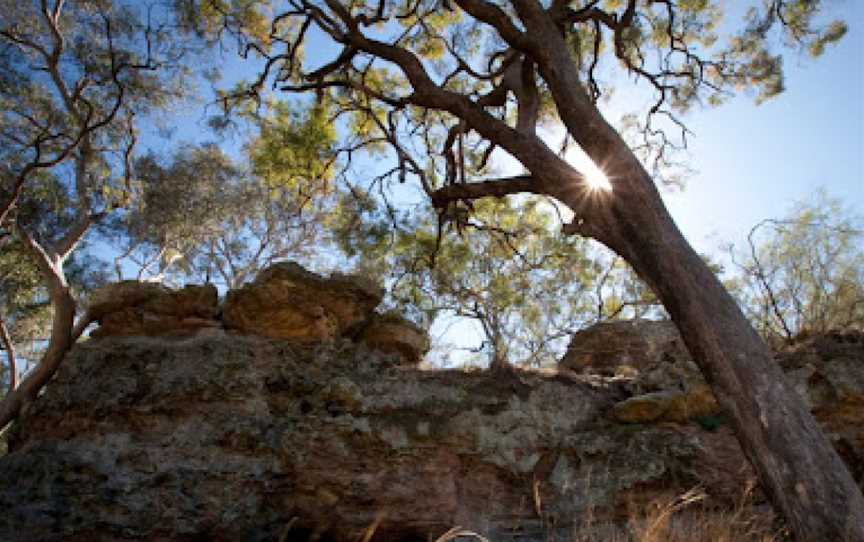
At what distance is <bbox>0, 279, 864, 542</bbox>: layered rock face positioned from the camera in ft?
15.9

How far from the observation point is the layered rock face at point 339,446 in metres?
4.86

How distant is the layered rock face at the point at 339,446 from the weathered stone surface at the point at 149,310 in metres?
0.27

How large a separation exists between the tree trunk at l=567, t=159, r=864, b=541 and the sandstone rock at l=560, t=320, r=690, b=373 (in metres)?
3.63

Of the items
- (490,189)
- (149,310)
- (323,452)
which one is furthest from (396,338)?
(149,310)

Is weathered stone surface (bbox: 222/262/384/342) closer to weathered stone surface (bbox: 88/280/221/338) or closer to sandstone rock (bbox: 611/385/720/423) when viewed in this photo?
weathered stone surface (bbox: 88/280/221/338)

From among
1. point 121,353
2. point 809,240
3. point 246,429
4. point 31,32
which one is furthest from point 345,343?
point 809,240

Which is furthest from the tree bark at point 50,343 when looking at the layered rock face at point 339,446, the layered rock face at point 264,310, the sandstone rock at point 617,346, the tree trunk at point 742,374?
the tree trunk at point 742,374

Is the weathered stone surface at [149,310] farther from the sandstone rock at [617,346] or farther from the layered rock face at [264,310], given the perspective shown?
the sandstone rock at [617,346]

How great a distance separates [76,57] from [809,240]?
1389 centimetres

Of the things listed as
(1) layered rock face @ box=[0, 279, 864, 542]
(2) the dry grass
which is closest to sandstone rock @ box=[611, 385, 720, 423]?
(1) layered rock face @ box=[0, 279, 864, 542]

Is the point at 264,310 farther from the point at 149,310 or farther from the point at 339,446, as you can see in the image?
the point at 339,446

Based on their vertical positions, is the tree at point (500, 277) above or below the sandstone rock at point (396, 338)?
above

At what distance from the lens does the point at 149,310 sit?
627 cm

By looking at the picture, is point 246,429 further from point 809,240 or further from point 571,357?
point 809,240
